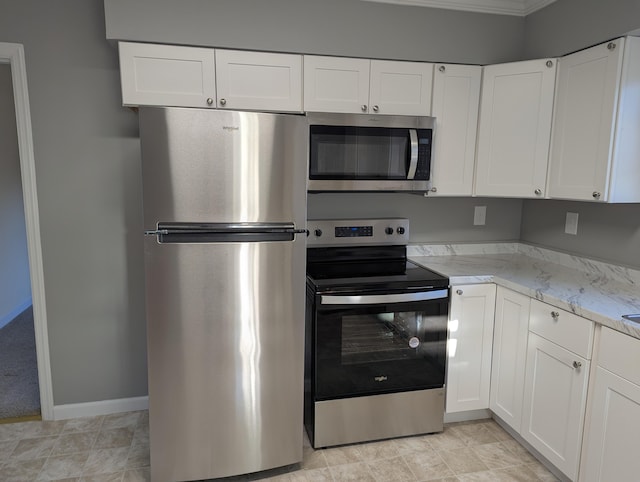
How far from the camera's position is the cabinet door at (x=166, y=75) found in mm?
2041

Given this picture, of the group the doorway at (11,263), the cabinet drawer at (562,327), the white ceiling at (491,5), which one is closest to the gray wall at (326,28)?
the white ceiling at (491,5)

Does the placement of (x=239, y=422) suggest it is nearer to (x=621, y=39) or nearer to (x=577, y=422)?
(x=577, y=422)

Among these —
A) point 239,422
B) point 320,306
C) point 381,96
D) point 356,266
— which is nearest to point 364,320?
point 320,306

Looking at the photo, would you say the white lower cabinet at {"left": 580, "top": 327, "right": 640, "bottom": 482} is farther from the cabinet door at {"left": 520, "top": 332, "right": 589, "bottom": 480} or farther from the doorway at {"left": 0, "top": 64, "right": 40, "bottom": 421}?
the doorway at {"left": 0, "top": 64, "right": 40, "bottom": 421}

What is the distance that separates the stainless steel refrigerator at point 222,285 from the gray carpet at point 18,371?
127cm

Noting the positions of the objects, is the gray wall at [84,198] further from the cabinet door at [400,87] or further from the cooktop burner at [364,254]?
the cabinet door at [400,87]

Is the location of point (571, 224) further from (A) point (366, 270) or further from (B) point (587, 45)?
(A) point (366, 270)

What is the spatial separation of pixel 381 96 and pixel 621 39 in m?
1.12

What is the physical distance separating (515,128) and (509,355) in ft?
4.16

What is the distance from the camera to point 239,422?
1.95 meters

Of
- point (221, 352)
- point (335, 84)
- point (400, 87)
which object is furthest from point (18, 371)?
point (400, 87)

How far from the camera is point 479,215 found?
2910 mm

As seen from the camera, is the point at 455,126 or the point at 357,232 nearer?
the point at 455,126

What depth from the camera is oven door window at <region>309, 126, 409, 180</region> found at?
2.25 metres
